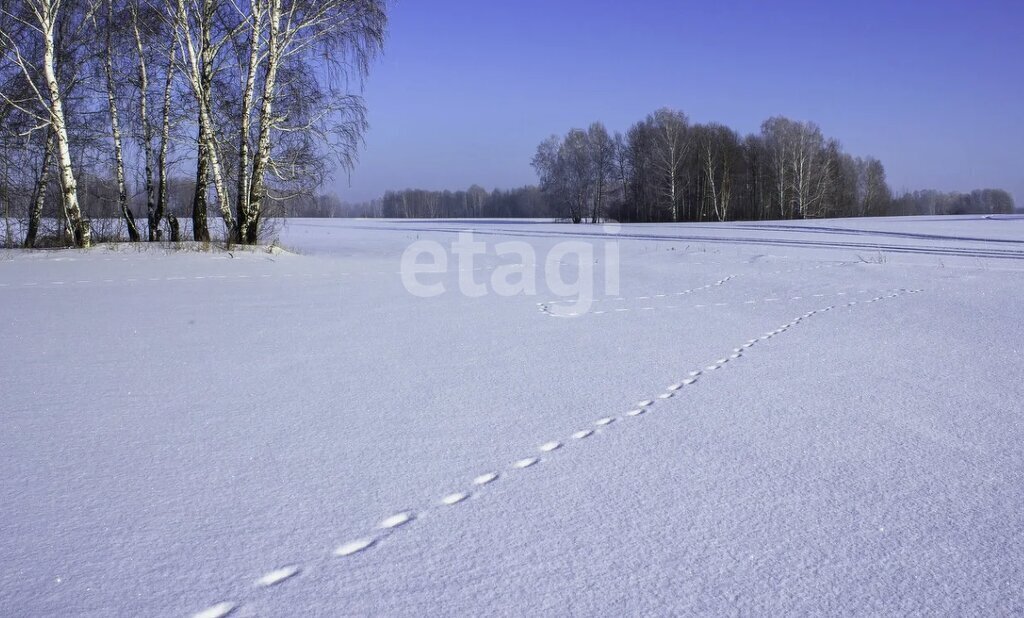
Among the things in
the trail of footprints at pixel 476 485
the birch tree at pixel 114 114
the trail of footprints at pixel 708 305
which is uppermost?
the birch tree at pixel 114 114

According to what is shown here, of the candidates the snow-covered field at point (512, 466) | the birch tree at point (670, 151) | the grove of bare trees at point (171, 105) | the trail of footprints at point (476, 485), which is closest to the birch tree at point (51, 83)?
the grove of bare trees at point (171, 105)

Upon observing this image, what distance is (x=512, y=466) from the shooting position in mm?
2660

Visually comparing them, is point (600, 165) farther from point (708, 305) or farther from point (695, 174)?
point (708, 305)

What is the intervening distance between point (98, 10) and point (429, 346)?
12418 mm

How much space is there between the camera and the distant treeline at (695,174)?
4188 centimetres

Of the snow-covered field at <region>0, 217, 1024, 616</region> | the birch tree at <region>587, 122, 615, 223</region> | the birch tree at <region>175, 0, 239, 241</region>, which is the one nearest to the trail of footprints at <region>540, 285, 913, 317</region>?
the snow-covered field at <region>0, 217, 1024, 616</region>

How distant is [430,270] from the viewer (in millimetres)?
11352

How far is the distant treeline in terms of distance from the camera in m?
41.9

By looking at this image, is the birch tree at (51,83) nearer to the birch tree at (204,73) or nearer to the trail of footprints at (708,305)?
the birch tree at (204,73)

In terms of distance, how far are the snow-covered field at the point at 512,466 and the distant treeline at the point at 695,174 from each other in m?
37.5

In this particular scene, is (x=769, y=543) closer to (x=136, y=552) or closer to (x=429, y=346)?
(x=136, y=552)

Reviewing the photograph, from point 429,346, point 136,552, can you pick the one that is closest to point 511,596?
point 136,552

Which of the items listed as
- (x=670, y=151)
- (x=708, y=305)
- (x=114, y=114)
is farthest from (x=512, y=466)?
(x=670, y=151)

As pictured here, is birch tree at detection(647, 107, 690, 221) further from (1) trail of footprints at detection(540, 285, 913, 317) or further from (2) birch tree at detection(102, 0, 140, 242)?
(1) trail of footprints at detection(540, 285, 913, 317)
